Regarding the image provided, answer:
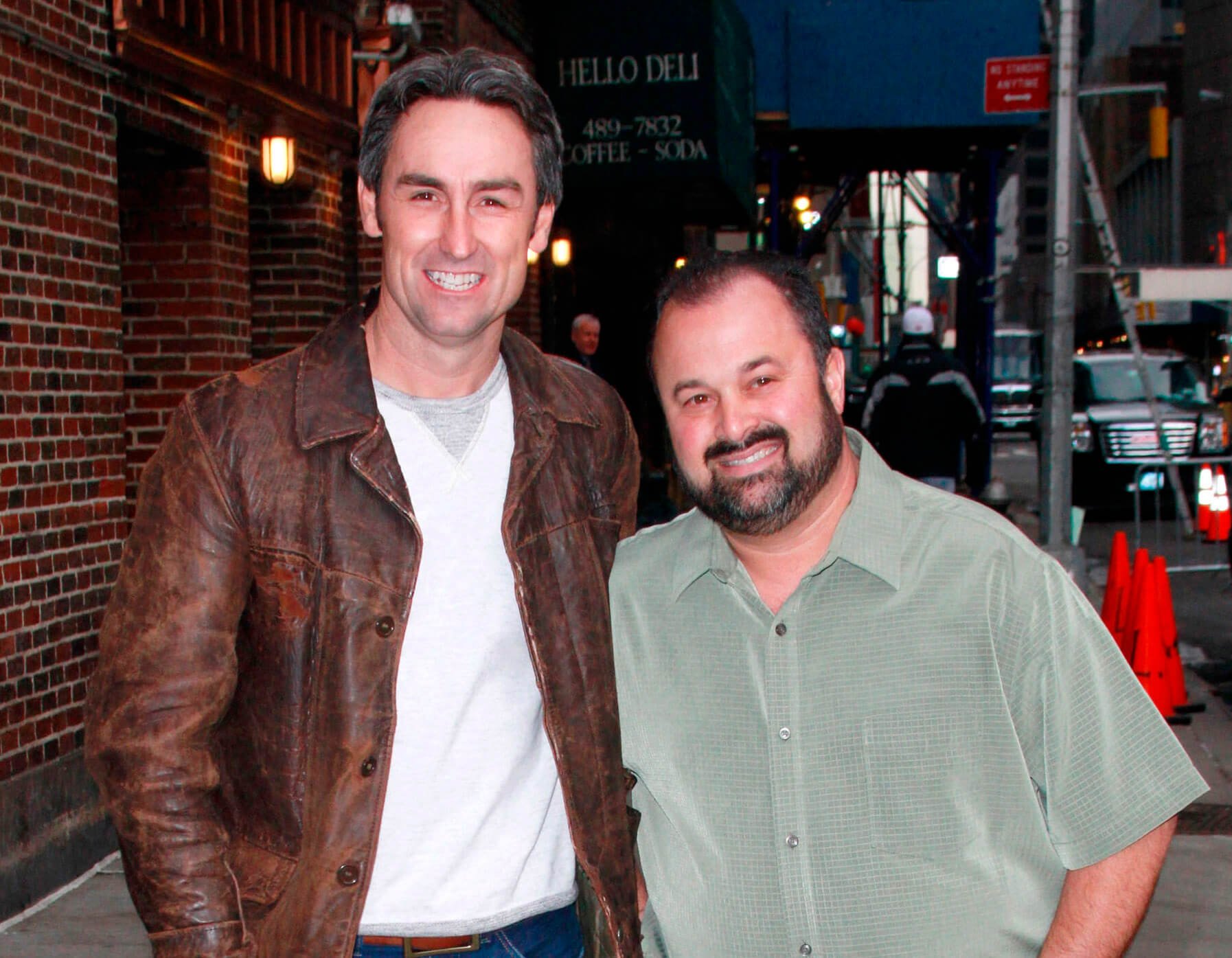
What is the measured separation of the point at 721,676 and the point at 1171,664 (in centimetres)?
712

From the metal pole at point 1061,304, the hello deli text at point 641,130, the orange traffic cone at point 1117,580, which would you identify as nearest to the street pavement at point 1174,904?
the orange traffic cone at point 1117,580

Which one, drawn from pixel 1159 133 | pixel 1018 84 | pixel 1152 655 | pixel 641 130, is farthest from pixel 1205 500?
pixel 641 130

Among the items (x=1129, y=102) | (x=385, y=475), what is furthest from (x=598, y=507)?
(x=1129, y=102)

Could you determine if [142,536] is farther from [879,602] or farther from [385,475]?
[879,602]

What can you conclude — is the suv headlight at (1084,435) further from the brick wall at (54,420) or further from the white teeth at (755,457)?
the white teeth at (755,457)

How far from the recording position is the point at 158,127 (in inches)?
269

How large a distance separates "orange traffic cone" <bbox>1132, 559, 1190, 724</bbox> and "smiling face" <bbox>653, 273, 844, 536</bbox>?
262 inches

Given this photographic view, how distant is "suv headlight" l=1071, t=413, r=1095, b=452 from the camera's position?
19000mm

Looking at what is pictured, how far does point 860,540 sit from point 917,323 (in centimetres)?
853

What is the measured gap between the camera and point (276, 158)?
8.12 metres

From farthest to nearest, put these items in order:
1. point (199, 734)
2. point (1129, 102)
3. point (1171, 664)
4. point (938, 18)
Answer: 1. point (1129, 102)
2. point (938, 18)
3. point (1171, 664)
4. point (199, 734)

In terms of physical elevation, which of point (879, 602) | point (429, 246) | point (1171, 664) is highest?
point (429, 246)

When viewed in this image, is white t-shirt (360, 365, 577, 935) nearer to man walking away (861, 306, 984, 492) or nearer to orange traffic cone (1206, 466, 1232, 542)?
man walking away (861, 306, 984, 492)

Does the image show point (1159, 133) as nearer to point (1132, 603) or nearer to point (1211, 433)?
point (1211, 433)
